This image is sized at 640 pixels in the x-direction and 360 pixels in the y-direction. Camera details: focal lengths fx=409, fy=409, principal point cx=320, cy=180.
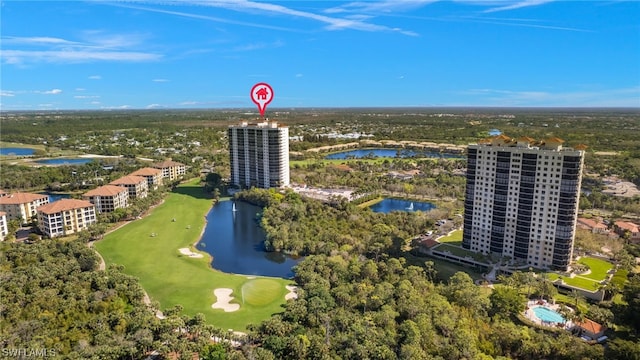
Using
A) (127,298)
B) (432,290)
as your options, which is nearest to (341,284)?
(432,290)

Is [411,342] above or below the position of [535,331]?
above

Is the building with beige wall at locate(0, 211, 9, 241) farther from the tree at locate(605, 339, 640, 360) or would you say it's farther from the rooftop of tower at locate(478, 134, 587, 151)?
the tree at locate(605, 339, 640, 360)

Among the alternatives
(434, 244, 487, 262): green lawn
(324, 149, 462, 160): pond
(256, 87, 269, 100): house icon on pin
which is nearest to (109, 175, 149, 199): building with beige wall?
(256, 87, 269, 100): house icon on pin

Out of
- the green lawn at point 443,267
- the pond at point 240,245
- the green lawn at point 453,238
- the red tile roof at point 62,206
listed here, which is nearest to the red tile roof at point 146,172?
the pond at point 240,245

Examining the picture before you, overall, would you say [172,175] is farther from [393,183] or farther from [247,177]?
[393,183]

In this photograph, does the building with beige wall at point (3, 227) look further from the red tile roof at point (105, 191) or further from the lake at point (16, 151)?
the lake at point (16, 151)

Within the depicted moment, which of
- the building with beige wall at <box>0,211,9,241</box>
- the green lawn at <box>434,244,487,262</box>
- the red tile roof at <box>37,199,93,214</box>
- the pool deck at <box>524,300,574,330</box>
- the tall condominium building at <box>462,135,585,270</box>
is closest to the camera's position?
the pool deck at <box>524,300,574,330</box>
